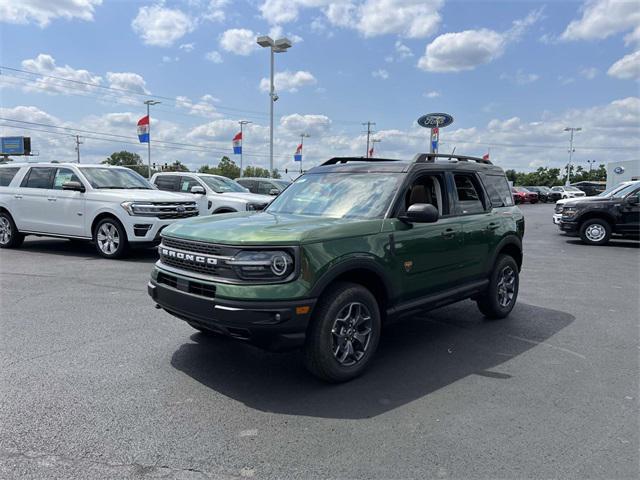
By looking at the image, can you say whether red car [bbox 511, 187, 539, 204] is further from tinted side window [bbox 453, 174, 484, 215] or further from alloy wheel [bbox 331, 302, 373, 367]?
alloy wheel [bbox 331, 302, 373, 367]

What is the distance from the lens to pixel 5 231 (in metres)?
10.9

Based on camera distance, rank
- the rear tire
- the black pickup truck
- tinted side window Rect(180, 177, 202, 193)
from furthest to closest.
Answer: the black pickup truck
tinted side window Rect(180, 177, 202, 193)
the rear tire

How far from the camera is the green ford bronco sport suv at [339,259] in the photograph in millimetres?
3580

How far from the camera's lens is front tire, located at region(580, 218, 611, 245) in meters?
13.9

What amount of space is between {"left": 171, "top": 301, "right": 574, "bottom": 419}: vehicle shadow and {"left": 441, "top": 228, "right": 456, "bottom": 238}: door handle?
113 cm

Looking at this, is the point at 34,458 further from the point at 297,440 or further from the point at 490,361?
the point at 490,361

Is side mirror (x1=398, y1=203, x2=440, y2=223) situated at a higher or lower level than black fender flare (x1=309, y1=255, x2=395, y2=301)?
higher

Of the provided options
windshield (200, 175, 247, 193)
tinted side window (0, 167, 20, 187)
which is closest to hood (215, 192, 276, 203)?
windshield (200, 175, 247, 193)

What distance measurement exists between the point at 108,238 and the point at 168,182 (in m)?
4.37

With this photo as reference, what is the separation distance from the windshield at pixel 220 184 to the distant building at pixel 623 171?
39.9 m

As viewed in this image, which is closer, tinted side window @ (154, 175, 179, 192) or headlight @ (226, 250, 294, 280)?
headlight @ (226, 250, 294, 280)

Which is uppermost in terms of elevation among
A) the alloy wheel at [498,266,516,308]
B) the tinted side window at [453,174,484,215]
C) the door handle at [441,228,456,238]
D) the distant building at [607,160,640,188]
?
the distant building at [607,160,640,188]

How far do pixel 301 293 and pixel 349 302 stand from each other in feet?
1.59

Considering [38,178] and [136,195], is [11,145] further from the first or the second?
[136,195]
